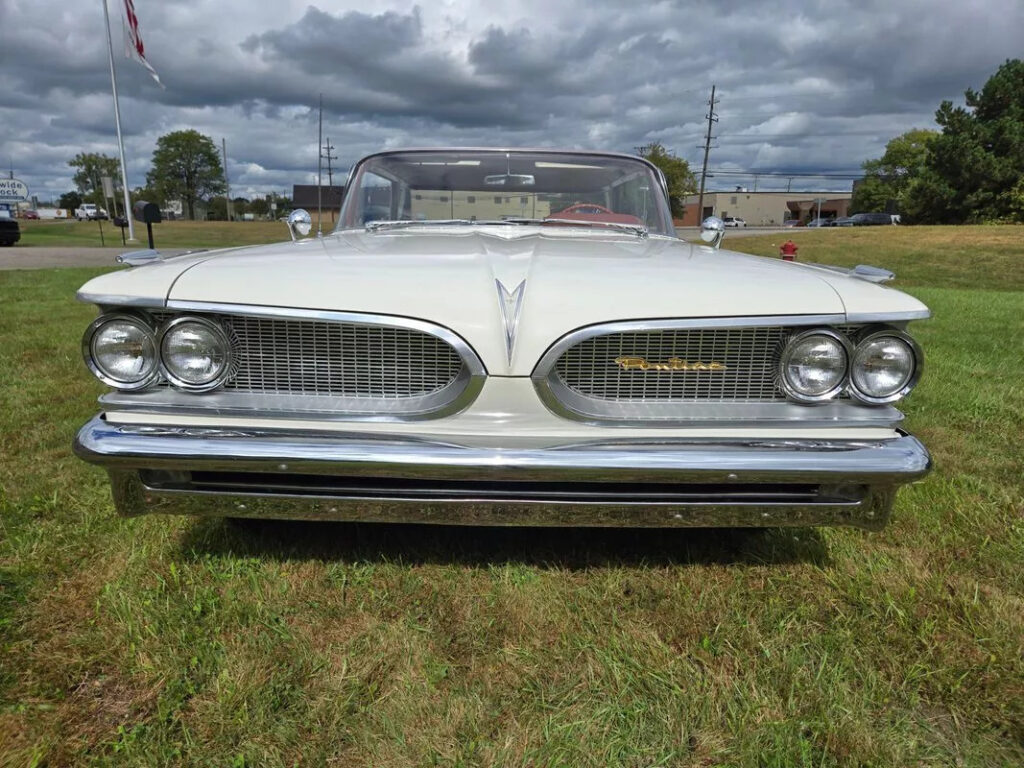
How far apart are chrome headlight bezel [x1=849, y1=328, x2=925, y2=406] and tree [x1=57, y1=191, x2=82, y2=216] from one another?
341 ft

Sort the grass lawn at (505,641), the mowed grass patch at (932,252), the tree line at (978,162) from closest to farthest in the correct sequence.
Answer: the grass lawn at (505,641), the mowed grass patch at (932,252), the tree line at (978,162)

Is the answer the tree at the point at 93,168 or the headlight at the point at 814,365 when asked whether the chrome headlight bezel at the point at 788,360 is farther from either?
the tree at the point at 93,168

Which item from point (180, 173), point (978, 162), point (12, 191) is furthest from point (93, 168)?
point (978, 162)

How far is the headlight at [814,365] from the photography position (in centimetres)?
172

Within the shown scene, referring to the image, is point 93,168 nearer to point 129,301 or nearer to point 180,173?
point 180,173

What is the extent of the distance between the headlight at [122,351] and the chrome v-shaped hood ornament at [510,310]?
2.94ft

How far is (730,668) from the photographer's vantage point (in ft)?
5.41

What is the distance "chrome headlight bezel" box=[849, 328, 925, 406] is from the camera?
1720 mm

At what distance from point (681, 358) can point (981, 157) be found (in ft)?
119

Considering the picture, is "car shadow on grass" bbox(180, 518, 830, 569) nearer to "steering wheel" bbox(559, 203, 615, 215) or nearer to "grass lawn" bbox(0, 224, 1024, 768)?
Result: "grass lawn" bbox(0, 224, 1024, 768)

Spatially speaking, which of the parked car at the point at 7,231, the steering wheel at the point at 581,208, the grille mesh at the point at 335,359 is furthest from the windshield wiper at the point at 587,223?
the parked car at the point at 7,231

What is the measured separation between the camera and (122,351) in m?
1.72

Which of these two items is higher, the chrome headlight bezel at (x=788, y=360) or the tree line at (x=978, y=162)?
the tree line at (x=978, y=162)

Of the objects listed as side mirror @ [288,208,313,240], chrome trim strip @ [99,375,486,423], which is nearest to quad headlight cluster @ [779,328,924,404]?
chrome trim strip @ [99,375,486,423]
